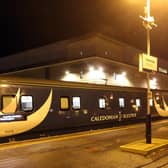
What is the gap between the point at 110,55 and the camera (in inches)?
1340

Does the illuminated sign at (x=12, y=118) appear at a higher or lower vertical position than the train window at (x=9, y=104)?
lower

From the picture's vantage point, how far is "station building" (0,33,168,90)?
31.2 meters

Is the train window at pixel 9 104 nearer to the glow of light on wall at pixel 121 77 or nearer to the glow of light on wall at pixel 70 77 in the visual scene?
the glow of light on wall at pixel 70 77

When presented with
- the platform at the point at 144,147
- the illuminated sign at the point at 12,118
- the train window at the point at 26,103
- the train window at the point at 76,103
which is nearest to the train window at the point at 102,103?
the train window at the point at 76,103

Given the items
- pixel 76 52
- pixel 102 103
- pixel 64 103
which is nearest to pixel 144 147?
pixel 64 103

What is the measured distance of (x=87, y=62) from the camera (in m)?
30.8

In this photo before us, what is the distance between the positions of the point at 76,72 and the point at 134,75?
896 cm

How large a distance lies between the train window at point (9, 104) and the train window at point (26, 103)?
460mm

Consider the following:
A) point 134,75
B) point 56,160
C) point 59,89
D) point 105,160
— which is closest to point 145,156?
point 105,160

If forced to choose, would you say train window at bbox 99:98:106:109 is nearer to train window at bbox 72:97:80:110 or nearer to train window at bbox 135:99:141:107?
train window at bbox 72:97:80:110

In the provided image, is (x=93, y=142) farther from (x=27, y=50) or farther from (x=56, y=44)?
(x=27, y=50)

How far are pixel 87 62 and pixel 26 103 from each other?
17514 mm

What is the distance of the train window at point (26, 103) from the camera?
1366cm

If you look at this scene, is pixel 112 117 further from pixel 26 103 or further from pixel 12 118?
pixel 12 118
